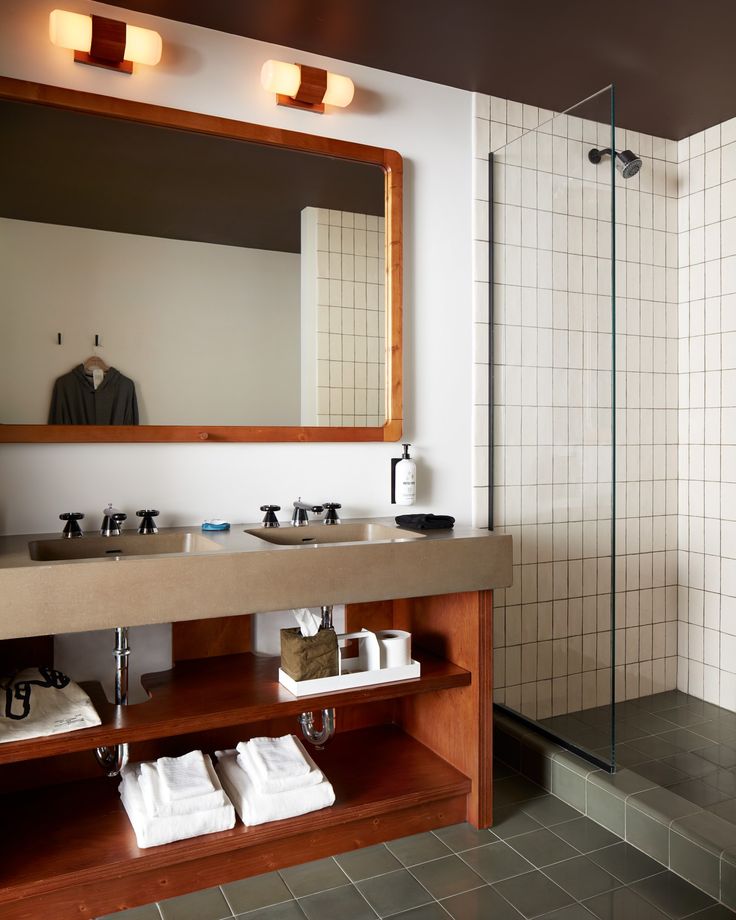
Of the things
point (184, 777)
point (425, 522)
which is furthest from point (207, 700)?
point (425, 522)

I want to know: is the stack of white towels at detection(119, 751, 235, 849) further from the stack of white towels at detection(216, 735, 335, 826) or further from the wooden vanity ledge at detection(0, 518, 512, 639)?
the wooden vanity ledge at detection(0, 518, 512, 639)

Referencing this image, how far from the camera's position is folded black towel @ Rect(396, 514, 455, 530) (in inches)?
91.5

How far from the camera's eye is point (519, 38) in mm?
2387

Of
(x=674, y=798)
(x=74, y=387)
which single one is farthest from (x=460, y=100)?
(x=674, y=798)

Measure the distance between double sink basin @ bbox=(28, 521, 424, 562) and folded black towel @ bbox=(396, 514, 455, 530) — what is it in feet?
0.14

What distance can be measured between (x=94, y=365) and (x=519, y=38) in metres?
1.66

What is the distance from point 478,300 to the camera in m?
2.77

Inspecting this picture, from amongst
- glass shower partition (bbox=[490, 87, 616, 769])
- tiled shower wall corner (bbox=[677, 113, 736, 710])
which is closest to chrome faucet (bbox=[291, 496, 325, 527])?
glass shower partition (bbox=[490, 87, 616, 769])

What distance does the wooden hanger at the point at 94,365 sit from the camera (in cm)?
219

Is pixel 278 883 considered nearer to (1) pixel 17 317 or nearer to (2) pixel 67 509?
(2) pixel 67 509

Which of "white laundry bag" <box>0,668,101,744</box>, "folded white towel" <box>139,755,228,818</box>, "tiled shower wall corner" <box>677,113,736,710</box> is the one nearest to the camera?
"white laundry bag" <box>0,668,101,744</box>

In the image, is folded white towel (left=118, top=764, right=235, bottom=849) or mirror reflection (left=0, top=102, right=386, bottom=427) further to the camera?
mirror reflection (left=0, top=102, right=386, bottom=427)

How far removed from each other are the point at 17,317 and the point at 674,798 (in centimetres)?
228

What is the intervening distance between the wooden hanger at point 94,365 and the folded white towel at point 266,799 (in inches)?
46.8
